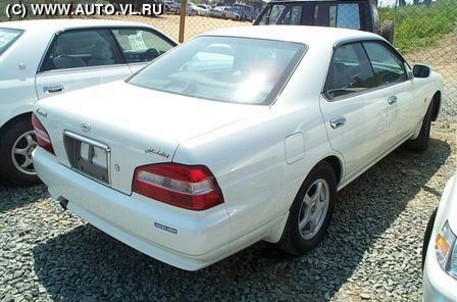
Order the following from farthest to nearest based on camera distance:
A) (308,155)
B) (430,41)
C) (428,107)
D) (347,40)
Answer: (430,41)
(428,107)
(347,40)
(308,155)

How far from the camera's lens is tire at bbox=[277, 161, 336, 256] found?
8.72 ft

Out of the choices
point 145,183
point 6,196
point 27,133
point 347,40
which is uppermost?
point 347,40

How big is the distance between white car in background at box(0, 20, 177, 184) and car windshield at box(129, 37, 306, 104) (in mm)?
1169

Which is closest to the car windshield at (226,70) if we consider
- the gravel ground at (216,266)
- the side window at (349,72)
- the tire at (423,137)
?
the side window at (349,72)

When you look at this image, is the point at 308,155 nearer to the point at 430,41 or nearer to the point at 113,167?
the point at 113,167

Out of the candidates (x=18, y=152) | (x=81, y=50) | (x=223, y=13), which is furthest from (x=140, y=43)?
(x=223, y=13)

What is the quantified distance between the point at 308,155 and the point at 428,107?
9.41 ft

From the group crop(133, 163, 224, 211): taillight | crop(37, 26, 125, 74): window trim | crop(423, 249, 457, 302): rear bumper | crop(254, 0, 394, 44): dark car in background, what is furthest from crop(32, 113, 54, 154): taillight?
crop(254, 0, 394, 44): dark car in background

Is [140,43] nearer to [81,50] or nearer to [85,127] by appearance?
[81,50]

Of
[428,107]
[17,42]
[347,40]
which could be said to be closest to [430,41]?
[428,107]

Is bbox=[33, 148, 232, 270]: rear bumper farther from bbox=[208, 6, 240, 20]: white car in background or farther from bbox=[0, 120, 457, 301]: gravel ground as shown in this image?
bbox=[208, 6, 240, 20]: white car in background

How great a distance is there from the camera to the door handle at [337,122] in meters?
2.80

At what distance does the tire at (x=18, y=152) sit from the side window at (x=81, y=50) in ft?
1.94

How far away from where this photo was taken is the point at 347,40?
3.23 meters
